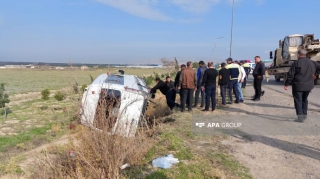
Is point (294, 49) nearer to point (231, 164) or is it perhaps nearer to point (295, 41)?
point (295, 41)

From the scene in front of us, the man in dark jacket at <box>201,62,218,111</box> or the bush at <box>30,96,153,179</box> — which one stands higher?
the man in dark jacket at <box>201,62,218,111</box>

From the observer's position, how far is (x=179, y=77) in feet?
30.8

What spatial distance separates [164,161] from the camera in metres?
4.77

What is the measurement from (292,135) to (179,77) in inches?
164

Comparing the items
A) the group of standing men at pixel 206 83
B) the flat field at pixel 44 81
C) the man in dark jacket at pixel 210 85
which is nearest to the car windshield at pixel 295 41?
the group of standing men at pixel 206 83

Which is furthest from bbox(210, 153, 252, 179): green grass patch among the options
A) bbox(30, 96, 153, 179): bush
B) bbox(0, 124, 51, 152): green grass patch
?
bbox(0, 124, 51, 152): green grass patch

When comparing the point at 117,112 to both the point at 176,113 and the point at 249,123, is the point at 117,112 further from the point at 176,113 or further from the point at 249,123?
the point at 176,113

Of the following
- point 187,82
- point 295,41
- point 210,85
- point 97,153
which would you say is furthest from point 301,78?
point 295,41

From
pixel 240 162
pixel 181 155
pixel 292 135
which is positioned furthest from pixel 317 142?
pixel 181 155

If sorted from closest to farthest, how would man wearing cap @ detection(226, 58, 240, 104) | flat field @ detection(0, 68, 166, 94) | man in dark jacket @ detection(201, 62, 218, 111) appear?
flat field @ detection(0, 68, 166, 94)
man in dark jacket @ detection(201, 62, 218, 111)
man wearing cap @ detection(226, 58, 240, 104)

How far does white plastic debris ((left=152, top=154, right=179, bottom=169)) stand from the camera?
4.68 meters

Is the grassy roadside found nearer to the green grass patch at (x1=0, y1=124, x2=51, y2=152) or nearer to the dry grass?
the dry grass
